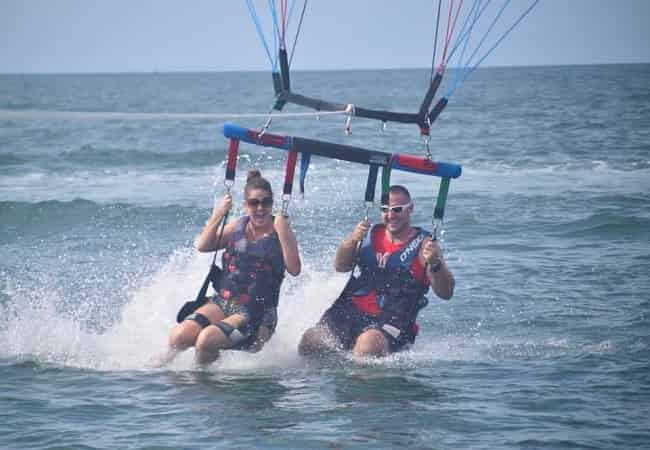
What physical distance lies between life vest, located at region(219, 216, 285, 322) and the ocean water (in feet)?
1.77

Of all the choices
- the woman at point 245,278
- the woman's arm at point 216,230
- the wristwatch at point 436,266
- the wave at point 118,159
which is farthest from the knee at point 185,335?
the wave at point 118,159

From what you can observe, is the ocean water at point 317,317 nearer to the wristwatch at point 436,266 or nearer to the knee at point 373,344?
the knee at point 373,344

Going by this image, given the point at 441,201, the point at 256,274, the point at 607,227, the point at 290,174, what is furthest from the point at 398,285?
the point at 607,227

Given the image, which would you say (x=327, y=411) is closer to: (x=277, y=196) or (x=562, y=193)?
(x=277, y=196)

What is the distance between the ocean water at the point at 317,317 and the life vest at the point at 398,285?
353 millimetres

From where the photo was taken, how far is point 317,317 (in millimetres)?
8594

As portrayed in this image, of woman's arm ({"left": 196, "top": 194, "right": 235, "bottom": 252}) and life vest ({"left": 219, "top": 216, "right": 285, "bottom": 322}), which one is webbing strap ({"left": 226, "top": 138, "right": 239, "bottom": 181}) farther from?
life vest ({"left": 219, "top": 216, "right": 285, "bottom": 322})

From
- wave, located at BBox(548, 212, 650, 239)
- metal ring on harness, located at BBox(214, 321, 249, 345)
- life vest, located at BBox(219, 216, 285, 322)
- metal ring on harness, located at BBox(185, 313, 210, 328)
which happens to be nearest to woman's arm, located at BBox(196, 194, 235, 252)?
life vest, located at BBox(219, 216, 285, 322)

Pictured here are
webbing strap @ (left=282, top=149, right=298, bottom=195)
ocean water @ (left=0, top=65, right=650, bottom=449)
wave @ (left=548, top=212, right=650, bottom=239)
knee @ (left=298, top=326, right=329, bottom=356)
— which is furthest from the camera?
wave @ (left=548, top=212, right=650, bottom=239)

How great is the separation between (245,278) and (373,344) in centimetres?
102

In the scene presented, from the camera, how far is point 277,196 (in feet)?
49.1

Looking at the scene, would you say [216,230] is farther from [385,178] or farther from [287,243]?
[385,178]

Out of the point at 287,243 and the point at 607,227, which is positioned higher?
the point at 287,243

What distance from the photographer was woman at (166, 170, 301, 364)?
6.83 metres
